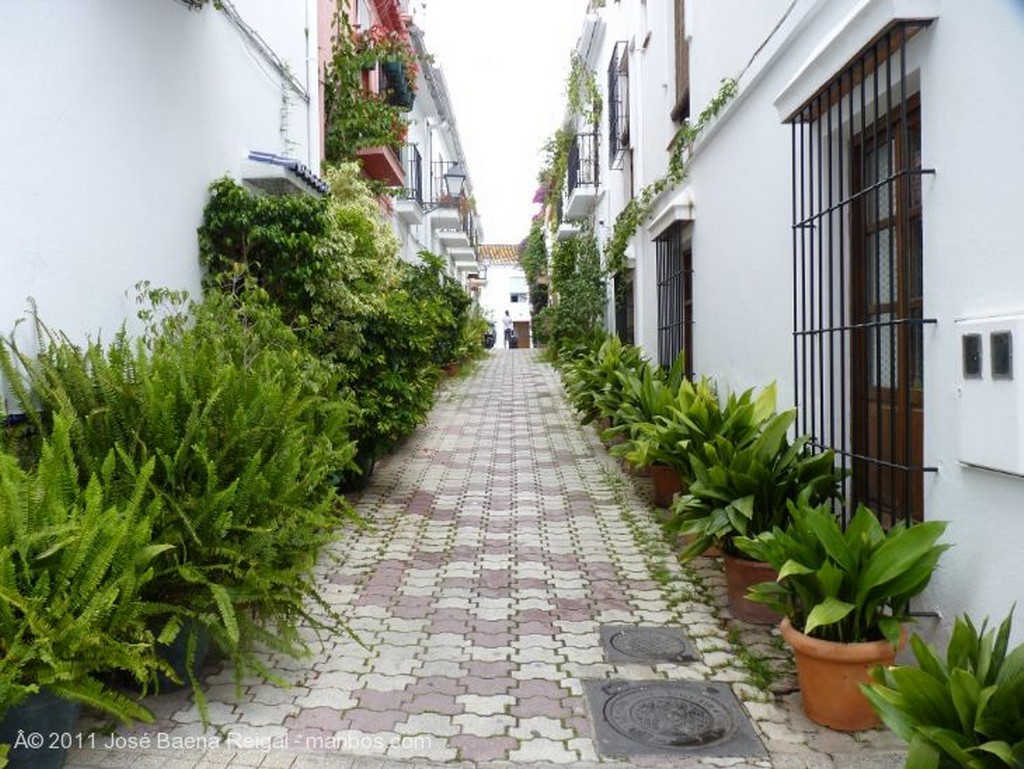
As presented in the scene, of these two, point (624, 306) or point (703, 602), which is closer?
point (703, 602)

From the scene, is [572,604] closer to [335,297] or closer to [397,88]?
[335,297]

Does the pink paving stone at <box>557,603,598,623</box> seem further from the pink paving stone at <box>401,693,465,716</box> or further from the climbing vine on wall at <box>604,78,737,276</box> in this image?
the climbing vine on wall at <box>604,78,737,276</box>

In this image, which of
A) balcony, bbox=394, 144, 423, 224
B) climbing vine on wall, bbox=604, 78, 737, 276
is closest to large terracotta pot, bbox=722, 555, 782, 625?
climbing vine on wall, bbox=604, 78, 737, 276

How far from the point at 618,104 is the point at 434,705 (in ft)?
35.7

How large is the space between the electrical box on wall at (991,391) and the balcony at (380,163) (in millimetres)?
8965

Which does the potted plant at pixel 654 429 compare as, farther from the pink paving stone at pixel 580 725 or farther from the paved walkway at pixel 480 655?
the pink paving stone at pixel 580 725

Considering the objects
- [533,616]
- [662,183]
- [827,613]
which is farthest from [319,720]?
[662,183]

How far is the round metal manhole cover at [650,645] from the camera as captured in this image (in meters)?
3.98

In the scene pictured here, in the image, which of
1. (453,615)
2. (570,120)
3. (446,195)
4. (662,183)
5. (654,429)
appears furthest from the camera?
(446,195)

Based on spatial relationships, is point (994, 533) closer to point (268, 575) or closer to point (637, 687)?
point (637, 687)

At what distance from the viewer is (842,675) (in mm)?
3164

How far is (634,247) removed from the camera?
11.6 m

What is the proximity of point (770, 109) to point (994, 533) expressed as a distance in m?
3.33

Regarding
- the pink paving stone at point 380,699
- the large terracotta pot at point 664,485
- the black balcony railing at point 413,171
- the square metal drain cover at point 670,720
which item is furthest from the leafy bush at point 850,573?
the black balcony railing at point 413,171
